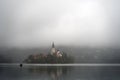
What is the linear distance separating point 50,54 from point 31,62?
1266cm

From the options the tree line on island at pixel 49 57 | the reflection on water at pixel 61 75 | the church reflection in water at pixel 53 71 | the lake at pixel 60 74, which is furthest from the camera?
Result: the tree line on island at pixel 49 57

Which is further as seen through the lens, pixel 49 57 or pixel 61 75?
pixel 49 57

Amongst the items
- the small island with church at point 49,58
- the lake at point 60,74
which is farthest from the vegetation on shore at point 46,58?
the lake at point 60,74

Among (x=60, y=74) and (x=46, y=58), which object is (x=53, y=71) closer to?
(x=60, y=74)

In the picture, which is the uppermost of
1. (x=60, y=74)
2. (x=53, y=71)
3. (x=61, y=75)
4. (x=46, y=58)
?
(x=61, y=75)

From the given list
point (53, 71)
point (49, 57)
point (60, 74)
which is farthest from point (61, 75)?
point (49, 57)

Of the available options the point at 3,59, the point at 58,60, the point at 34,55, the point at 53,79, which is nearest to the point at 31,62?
the point at 34,55

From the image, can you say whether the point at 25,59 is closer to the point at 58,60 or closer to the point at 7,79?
the point at 58,60

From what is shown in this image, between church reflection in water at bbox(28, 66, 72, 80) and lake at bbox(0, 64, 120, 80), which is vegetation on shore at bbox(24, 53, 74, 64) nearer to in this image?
church reflection in water at bbox(28, 66, 72, 80)

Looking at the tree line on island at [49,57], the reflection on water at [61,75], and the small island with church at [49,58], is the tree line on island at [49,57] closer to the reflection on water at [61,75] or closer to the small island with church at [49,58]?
the small island with church at [49,58]

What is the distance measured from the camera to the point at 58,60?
169 meters

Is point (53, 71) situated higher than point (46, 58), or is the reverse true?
point (46, 58)

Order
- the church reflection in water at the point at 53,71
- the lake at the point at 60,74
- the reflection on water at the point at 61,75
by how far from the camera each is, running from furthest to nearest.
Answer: the church reflection in water at the point at 53,71 < the lake at the point at 60,74 < the reflection on water at the point at 61,75

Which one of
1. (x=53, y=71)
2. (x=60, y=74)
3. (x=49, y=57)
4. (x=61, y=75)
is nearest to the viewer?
(x=61, y=75)
